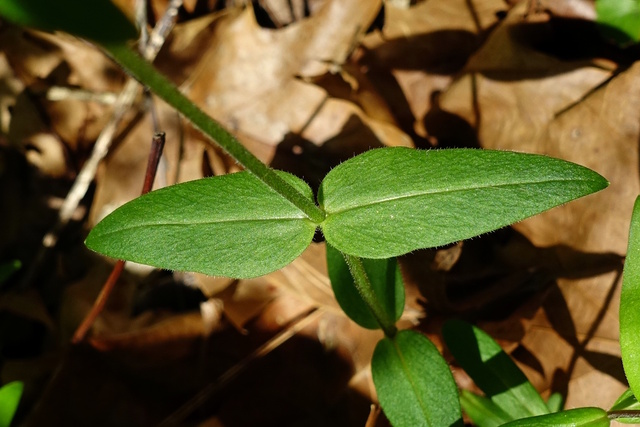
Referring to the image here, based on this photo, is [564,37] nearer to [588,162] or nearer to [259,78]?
[588,162]

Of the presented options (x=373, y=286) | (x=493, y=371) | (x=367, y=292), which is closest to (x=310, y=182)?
(x=373, y=286)

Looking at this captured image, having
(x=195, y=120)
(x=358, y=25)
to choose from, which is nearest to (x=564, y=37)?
(x=358, y=25)

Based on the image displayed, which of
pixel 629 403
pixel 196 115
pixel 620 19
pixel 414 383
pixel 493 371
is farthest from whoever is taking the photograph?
pixel 620 19

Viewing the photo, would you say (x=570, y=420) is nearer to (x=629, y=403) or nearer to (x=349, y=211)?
(x=629, y=403)

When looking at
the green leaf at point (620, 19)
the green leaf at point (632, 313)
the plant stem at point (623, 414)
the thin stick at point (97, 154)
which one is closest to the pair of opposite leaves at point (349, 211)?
the green leaf at point (632, 313)

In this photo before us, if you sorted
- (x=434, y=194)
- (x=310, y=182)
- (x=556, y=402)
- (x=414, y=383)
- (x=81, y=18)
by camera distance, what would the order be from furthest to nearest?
(x=310, y=182)
(x=556, y=402)
(x=414, y=383)
(x=434, y=194)
(x=81, y=18)
